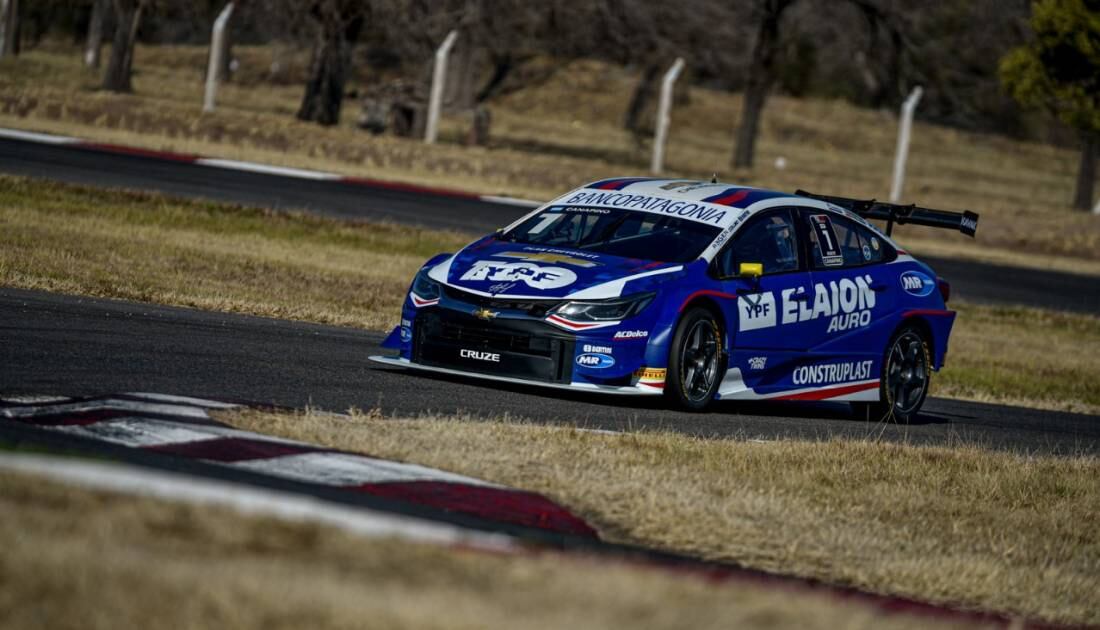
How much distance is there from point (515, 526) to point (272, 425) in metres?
1.77

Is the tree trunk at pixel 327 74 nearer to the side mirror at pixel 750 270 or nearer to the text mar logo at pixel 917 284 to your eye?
the text mar logo at pixel 917 284

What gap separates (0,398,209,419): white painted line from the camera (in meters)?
7.25

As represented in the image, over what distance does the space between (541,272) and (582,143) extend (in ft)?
119

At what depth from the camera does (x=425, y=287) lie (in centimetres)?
1041

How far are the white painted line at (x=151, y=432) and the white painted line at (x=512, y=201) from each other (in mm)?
18934

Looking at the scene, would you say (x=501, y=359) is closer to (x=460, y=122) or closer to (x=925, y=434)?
(x=925, y=434)

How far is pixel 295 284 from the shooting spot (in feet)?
51.1

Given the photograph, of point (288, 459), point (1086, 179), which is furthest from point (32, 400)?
point (1086, 179)

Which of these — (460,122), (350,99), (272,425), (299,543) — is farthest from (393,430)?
(350,99)

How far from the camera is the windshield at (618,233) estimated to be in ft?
35.5

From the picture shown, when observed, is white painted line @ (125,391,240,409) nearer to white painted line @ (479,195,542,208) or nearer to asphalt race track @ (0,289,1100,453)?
asphalt race track @ (0,289,1100,453)

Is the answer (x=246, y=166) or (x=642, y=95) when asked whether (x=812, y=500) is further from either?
(x=642, y=95)

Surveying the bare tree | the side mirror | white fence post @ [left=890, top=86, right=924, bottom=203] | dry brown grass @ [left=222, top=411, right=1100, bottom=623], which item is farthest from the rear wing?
the bare tree

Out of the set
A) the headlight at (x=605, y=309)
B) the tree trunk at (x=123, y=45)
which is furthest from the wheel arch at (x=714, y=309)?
the tree trunk at (x=123, y=45)
